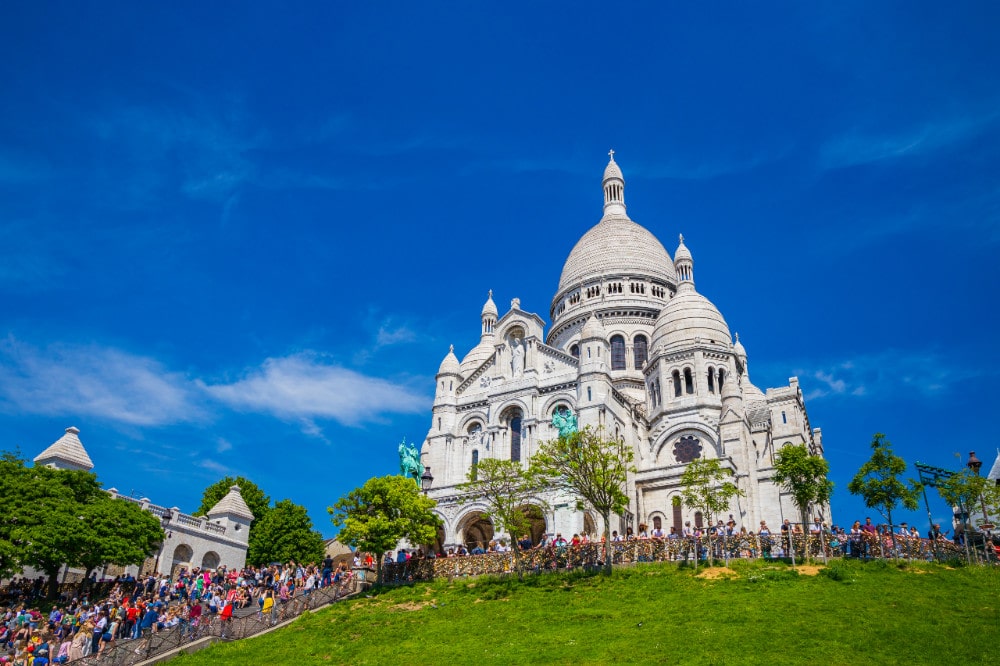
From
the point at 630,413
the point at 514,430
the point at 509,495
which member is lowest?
the point at 509,495

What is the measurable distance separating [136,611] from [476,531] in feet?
86.6

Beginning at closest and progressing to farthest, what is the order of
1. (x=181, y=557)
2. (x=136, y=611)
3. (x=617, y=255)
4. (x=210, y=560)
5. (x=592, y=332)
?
(x=136, y=611) → (x=181, y=557) → (x=210, y=560) → (x=592, y=332) → (x=617, y=255)

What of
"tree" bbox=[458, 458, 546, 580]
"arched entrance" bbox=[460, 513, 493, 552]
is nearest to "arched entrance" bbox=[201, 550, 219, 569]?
"arched entrance" bbox=[460, 513, 493, 552]

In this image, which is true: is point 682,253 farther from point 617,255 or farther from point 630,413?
point 630,413

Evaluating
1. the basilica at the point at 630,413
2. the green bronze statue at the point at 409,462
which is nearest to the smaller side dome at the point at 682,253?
the basilica at the point at 630,413

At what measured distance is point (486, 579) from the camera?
36906 millimetres

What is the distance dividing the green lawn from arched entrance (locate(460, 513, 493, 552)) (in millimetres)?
14920

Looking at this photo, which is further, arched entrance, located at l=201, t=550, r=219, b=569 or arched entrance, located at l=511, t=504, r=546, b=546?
arched entrance, located at l=511, t=504, r=546, b=546

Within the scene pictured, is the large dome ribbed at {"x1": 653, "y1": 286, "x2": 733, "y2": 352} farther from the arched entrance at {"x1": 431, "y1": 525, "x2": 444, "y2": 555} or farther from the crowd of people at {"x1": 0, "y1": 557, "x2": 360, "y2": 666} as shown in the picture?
the crowd of people at {"x1": 0, "y1": 557, "x2": 360, "y2": 666}

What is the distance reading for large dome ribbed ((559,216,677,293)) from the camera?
75938mm

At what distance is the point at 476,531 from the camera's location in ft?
174

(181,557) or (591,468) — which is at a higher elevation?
(591,468)

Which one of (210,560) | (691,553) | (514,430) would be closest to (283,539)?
(210,560)

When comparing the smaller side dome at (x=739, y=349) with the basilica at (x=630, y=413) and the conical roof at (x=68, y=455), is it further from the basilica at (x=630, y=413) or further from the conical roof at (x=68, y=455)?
the conical roof at (x=68, y=455)
